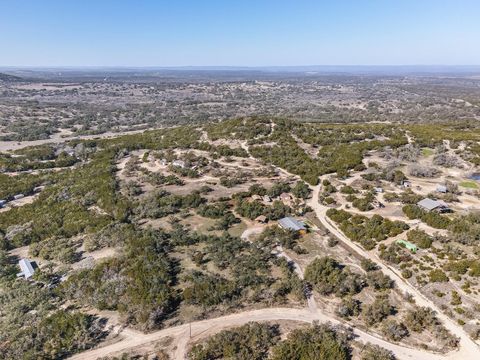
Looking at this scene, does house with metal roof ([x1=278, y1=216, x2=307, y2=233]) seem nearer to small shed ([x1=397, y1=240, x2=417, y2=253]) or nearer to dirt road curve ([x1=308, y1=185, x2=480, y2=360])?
dirt road curve ([x1=308, y1=185, x2=480, y2=360])

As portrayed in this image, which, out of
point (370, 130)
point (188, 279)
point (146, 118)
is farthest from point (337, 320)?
point (146, 118)

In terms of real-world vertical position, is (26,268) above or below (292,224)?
below

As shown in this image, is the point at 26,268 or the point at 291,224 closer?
the point at 26,268

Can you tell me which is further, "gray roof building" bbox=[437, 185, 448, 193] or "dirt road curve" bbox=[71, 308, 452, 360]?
"gray roof building" bbox=[437, 185, 448, 193]

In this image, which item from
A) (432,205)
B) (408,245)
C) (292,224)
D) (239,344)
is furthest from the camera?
(432,205)

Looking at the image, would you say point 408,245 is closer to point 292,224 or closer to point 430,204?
point 430,204

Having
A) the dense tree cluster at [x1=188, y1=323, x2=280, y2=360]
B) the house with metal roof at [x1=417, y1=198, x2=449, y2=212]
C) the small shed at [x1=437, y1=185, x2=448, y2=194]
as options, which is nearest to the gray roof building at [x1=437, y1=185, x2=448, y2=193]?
the small shed at [x1=437, y1=185, x2=448, y2=194]

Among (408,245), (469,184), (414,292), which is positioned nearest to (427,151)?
(469,184)
